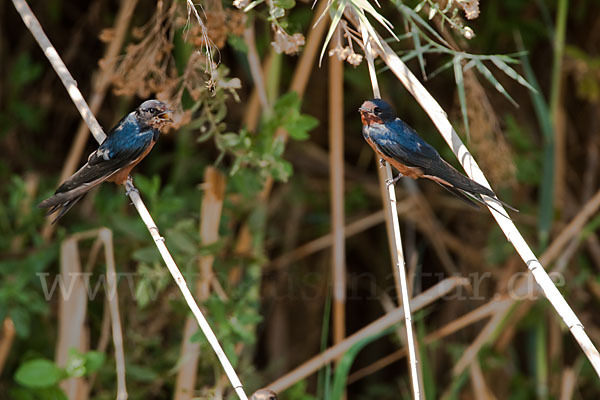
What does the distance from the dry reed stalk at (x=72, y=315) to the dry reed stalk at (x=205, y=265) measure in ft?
1.01

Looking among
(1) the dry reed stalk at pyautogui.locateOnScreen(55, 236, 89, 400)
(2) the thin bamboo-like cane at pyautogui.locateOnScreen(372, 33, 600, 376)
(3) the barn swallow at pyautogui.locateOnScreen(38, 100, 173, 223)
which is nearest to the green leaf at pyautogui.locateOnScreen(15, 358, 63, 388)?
(1) the dry reed stalk at pyautogui.locateOnScreen(55, 236, 89, 400)

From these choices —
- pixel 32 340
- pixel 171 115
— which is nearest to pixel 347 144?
pixel 32 340

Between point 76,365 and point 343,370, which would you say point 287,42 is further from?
point 76,365

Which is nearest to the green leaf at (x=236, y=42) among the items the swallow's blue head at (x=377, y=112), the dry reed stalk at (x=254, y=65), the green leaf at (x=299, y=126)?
the dry reed stalk at (x=254, y=65)

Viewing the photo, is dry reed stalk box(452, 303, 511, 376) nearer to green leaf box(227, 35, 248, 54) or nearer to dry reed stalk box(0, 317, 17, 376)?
green leaf box(227, 35, 248, 54)

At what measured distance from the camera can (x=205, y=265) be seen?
2.38 m

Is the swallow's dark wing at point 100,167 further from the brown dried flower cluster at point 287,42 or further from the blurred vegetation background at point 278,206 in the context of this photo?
the brown dried flower cluster at point 287,42

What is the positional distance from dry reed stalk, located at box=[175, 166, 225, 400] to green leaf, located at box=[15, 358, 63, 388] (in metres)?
0.36

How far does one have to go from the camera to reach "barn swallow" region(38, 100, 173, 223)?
170 cm

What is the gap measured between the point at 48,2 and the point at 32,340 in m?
1.32

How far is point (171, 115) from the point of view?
183cm

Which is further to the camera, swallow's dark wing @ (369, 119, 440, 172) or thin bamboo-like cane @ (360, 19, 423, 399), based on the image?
swallow's dark wing @ (369, 119, 440, 172)

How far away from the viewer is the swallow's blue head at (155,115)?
1.83 metres

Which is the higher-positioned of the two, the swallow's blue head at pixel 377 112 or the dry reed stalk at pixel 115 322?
the swallow's blue head at pixel 377 112
